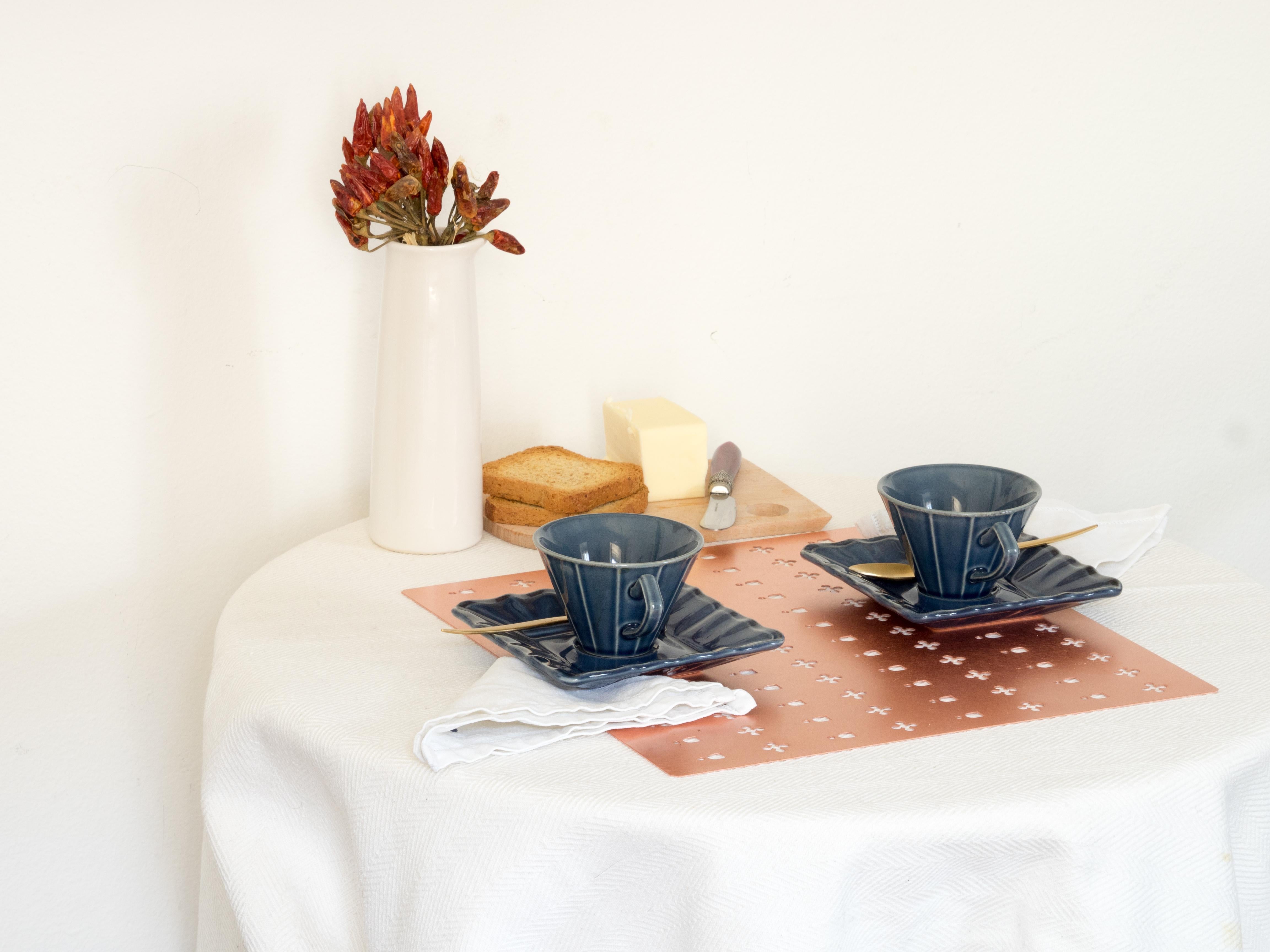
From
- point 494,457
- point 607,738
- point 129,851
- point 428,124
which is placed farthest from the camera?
point 494,457

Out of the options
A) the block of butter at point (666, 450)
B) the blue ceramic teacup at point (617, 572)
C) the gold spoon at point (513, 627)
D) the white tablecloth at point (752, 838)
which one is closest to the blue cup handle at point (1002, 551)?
the white tablecloth at point (752, 838)

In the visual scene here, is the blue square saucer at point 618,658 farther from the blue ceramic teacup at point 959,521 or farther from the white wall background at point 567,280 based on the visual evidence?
the white wall background at point 567,280

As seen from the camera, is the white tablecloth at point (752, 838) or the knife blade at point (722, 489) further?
the knife blade at point (722, 489)

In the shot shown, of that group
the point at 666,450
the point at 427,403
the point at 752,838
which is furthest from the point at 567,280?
the point at 752,838

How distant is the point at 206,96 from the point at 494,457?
0.55m

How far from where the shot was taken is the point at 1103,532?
3.71 ft

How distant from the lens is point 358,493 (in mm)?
1464

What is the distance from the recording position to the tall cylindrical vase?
1.12m

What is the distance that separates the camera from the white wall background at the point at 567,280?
1.27 m

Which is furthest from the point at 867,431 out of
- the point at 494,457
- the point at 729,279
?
→ the point at 494,457

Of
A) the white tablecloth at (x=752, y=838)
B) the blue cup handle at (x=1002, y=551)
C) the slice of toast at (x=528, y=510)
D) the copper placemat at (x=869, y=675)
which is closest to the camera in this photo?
the white tablecloth at (x=752, y=838)

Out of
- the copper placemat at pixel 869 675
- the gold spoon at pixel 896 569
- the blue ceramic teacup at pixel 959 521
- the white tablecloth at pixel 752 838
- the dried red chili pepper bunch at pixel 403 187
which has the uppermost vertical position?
the dried red chili pepper bunch at pixel 403 187

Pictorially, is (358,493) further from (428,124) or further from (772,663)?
(772,663)

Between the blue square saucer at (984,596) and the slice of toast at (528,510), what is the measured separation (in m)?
0.25
